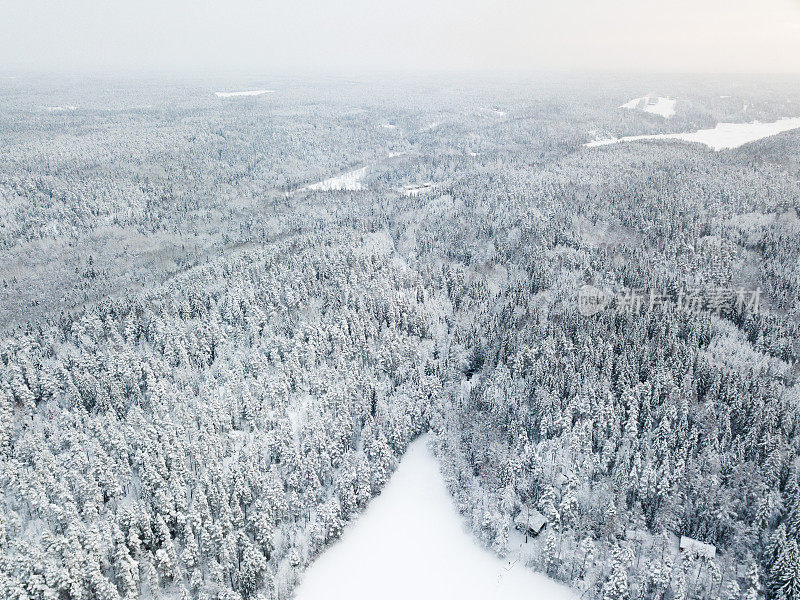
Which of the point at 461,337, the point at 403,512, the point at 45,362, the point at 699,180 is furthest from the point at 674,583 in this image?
the point at 699,180

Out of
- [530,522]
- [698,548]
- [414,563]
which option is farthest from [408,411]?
[698,548]

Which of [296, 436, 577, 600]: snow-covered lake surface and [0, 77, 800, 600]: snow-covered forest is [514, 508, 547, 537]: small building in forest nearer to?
[0, 77, 800, 600]: snow-covered forest

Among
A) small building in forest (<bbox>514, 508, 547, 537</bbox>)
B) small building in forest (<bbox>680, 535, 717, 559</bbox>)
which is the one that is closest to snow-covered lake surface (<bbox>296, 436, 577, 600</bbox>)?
small building in forest (<bbox>514, 508, 547, 537</bbox>)

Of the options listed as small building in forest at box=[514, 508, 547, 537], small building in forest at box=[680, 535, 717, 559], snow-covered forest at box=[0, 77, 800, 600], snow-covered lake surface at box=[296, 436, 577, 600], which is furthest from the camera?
small building in forest at box=[514, 508, 547, 537]

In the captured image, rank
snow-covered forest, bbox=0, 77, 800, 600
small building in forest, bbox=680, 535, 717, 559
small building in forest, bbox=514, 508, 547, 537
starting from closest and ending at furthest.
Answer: small building in forest, bbox=680, 535, 717, 559
snow-covered forest, bbox=0, 77, 800, 600
small building in forest, bbox=514, 508, 547, 537

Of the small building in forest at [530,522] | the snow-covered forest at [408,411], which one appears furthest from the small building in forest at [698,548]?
the small building in forest at [530,522]

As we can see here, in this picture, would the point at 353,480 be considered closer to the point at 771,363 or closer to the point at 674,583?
the point at 674,583
